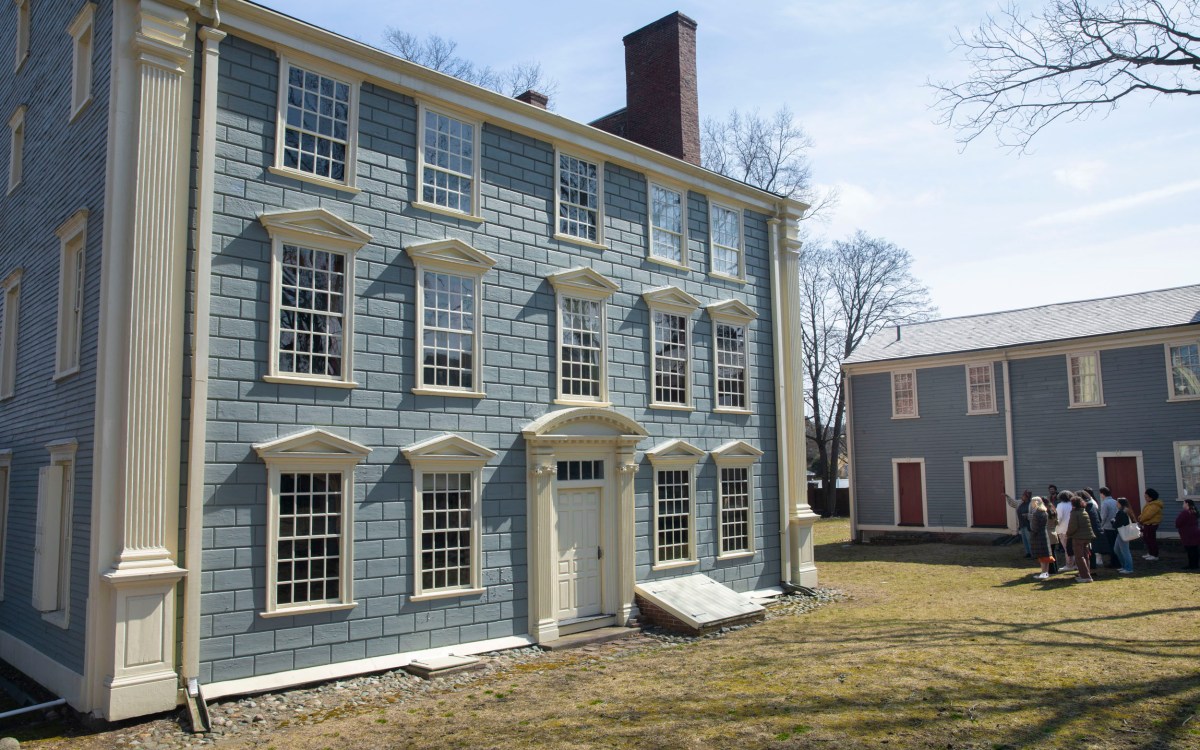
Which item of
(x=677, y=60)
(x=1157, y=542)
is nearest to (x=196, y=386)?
(x=677, y=60)

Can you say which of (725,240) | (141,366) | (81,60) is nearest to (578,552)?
(141,366)

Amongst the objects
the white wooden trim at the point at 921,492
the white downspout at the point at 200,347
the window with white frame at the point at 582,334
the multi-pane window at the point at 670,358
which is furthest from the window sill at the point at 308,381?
the white wooden trim at the point at 921,492

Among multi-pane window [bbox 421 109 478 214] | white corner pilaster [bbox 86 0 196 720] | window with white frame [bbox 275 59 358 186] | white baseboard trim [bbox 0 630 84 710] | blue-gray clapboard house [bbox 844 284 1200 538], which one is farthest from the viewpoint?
blue-gray clapboard house [bbox 844 284 1200 538]

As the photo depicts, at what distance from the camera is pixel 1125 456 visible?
22844 mm

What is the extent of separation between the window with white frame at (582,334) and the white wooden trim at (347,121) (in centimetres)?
376

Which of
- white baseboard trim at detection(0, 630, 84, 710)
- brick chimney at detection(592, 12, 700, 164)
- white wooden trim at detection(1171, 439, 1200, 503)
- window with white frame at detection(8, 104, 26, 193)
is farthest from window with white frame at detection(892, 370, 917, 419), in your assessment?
→ window with white frame at detection(8, 104, 26, 193)

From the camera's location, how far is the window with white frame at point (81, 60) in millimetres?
11281

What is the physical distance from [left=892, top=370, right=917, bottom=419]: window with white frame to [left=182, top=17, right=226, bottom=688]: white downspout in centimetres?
2323

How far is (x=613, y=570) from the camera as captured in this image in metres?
14.3

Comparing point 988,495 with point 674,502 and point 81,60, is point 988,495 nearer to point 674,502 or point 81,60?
point 674,502

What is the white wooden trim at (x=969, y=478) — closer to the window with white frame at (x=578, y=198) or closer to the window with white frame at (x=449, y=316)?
the window with white frame at (x=578, y=198)

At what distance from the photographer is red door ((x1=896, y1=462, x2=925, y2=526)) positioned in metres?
27.0

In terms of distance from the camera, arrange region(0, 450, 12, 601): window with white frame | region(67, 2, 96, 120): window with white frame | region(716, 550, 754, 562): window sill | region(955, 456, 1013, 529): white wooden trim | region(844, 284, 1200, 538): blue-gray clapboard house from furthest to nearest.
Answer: region(955, 456, 1013, 529): white wooden trim
region(844, 284, 1200, 538): blue-gray clapboard house
region(716, 550, 754, 562): window sill
region(0, 450, 12, 601): window with white frame
region(67, 2, 96, 120): window with white frame

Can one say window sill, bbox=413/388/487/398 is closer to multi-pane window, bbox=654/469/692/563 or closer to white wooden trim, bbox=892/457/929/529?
multi-pane window, bbox=654/469/692/563
